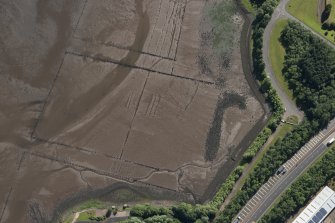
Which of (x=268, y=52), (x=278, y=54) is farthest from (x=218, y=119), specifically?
(x=278, y=54)

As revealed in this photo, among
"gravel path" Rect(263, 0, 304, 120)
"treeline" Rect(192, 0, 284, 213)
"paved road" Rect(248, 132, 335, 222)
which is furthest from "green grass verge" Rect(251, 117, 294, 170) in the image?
"paved road" Rect(248, 132, 335, 222)

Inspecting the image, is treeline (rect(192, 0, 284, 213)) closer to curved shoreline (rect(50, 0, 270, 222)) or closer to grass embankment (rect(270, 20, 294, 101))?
curved shoreline (rect(50, 0, 270, 222))

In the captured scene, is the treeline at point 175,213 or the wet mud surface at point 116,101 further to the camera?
the wet mud surface at point 116,101

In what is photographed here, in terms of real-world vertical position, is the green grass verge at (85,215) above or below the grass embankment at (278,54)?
below

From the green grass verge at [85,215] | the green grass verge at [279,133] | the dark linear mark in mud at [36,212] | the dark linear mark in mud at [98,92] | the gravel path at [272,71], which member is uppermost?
the gravel path at [272,71]

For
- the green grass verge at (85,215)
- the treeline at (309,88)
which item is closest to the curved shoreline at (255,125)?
the treeline at (309,88)

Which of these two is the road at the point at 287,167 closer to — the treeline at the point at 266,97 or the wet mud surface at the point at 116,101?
the treeline at the point at 266,97

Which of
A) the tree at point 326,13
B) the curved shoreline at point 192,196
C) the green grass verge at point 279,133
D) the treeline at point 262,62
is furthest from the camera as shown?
the tree at point 326,13
